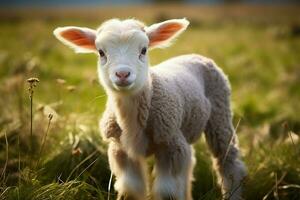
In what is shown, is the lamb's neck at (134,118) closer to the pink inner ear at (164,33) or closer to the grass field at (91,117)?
the grass field at (91,117)

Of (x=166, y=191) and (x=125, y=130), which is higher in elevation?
(x=125, y=130)

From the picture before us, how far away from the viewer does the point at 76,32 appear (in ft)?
16.8

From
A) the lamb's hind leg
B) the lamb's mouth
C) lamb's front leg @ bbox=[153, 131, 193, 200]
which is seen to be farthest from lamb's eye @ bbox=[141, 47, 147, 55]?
the lamb's hind leg

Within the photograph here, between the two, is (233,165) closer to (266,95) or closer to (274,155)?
(274,155)

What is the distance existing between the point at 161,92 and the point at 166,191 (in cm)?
90

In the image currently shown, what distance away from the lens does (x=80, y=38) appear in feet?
17.0

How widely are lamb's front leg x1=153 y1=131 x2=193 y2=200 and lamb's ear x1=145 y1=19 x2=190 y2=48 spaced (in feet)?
2.94

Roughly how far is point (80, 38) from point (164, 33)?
0.80 metres

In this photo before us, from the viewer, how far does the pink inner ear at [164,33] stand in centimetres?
512

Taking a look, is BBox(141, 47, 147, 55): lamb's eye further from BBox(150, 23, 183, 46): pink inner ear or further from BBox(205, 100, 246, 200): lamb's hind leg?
BBox(205, 100, 246, 200): lamb's hind leg

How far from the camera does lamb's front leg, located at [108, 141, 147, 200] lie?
5016mm

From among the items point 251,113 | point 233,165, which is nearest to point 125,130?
point 233,165

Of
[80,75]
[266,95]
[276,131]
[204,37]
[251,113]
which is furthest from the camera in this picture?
[204,37]

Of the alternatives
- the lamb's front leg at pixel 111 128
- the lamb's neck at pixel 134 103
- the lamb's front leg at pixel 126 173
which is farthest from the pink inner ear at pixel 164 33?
the lamb's front leg at pixel 126 173
